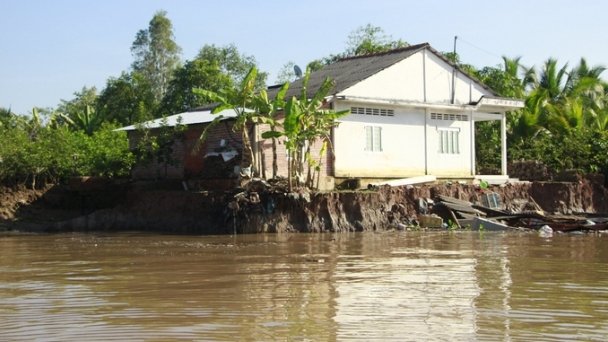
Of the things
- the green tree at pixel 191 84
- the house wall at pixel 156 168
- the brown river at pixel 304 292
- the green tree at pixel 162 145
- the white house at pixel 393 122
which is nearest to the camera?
the brown river at pixel 304 292

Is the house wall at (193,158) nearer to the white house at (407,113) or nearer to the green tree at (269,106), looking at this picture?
the green tree at (269,106)

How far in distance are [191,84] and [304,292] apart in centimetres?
2877

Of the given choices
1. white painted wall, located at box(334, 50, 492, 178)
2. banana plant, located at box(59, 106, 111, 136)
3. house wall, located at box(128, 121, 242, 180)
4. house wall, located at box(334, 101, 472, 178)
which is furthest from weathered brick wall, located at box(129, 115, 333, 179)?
banana plant, located at box(59, 106, 111, 136)

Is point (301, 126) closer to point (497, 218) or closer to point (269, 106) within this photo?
point (269, 106)

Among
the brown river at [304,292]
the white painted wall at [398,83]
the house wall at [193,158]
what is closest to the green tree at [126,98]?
the house wall at [193,158]

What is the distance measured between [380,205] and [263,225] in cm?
374

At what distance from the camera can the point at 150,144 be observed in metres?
23.8

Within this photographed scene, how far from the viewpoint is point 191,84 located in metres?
36.8

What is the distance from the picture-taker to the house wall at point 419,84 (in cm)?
2416

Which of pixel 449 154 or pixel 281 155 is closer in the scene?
pixel 281 155

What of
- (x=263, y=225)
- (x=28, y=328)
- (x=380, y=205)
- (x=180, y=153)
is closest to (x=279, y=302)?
(x=28, y=328)

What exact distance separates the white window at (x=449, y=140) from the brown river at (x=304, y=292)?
34.2 feet

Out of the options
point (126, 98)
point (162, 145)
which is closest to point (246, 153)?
point (162, 145)

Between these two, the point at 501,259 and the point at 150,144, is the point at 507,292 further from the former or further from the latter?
the point at 150,144
